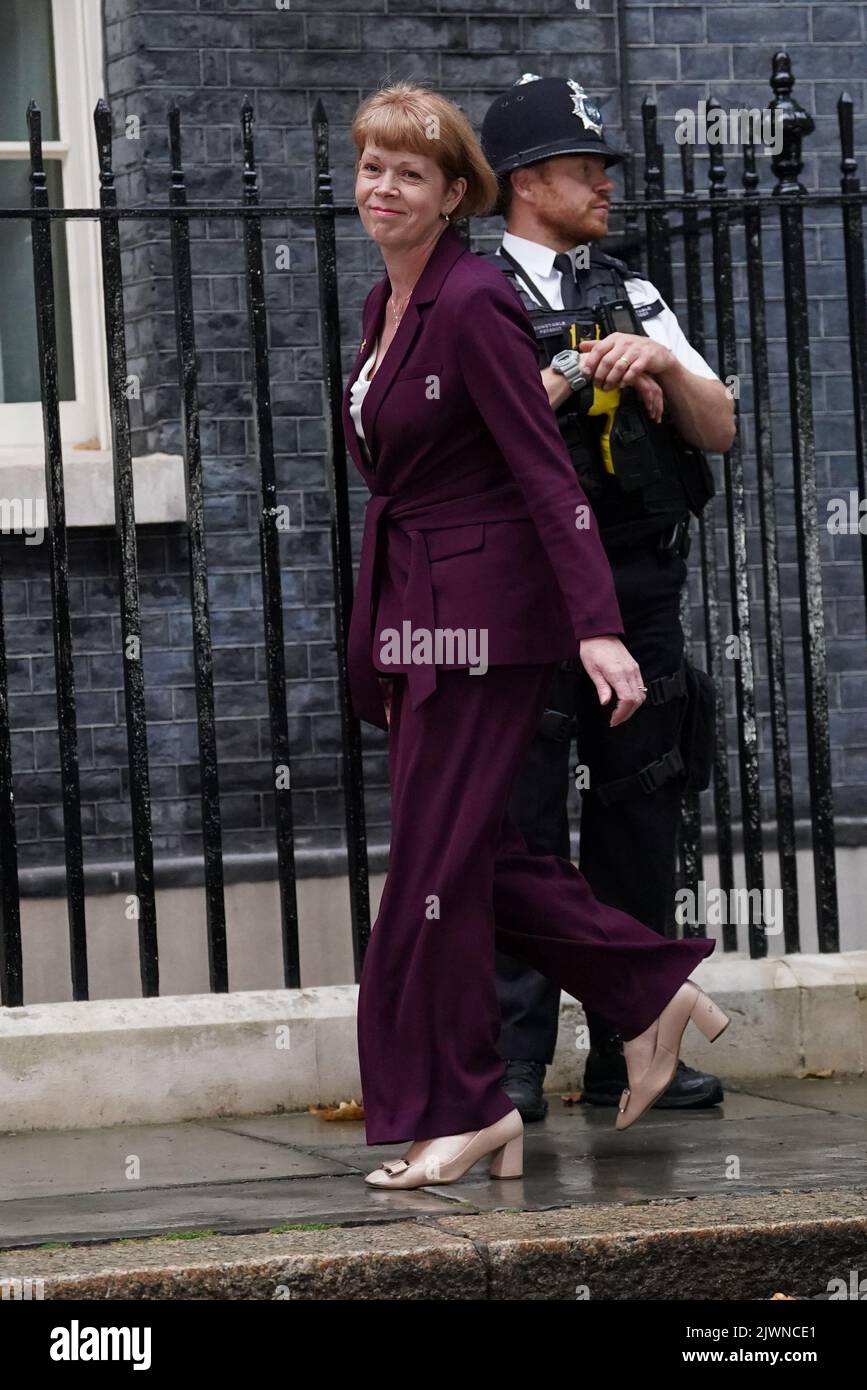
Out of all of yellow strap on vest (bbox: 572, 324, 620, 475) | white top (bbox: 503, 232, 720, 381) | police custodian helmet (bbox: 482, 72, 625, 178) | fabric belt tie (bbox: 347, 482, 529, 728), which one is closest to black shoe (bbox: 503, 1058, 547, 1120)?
fabric belt tie (bbox: 347, 482, 529, 728)

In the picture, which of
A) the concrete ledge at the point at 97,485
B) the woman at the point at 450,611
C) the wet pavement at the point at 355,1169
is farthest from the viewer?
the concrete ledge at the point at 97,485

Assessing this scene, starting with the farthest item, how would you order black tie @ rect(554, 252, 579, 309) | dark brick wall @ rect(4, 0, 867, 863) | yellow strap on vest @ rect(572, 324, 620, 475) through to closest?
1. dark brick wall @ rect(4, 0, 867, 863)
2. black tie @ rect(554, 252, 579, 309)
3. yellow strap on vest @ rect(572, 324, 620, 475)

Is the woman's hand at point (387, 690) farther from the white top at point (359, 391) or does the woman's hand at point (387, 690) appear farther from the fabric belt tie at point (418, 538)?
the white top at point (359, 391)

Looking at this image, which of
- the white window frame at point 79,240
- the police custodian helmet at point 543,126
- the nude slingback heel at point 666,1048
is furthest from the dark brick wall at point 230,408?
the nude slingback heel at point 666,1048

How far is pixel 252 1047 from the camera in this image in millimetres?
5492

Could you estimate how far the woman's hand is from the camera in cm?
457

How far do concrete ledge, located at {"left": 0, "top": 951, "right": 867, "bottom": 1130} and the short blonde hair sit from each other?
2.16 meters

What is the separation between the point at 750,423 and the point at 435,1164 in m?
3.69

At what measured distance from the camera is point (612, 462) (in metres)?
5.03

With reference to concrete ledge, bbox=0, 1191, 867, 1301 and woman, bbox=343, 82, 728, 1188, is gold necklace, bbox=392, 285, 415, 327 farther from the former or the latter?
concrete ledge, bbox=0, 1191, 867, 1301

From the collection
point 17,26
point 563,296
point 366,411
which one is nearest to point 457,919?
point 366,411

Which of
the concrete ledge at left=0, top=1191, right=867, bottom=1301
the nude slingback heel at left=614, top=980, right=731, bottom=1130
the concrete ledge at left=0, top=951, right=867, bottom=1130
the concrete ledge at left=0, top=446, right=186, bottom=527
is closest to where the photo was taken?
the concrete ledge at left=0, top=1191, right=867, bottom=1301

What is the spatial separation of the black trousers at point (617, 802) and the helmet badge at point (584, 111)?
985 mm

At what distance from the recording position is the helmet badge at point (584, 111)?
16.4 ft
